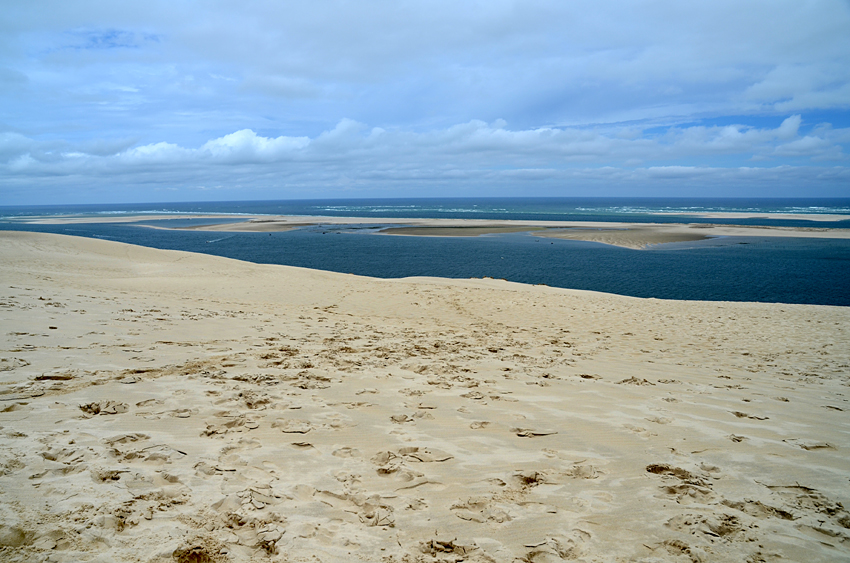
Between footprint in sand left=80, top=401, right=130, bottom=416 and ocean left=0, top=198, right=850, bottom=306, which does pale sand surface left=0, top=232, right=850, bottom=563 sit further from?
ocean left=0, top=198, right=850, bottom=306

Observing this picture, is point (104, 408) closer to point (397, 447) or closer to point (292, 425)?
point (292, 425)

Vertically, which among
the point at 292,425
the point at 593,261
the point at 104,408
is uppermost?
the point at 104,408

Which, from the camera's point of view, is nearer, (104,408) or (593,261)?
(104,408)

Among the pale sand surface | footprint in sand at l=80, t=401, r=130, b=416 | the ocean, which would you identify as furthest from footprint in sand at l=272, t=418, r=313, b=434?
the ocean

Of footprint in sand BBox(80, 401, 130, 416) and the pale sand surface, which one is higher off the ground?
footprint in sand BBox(80, 401, 130, 416)

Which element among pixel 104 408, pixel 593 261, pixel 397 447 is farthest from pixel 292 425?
pixel 593 261

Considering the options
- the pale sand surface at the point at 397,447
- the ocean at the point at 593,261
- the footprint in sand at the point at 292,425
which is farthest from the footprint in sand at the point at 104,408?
the ocean at the point at 593,261

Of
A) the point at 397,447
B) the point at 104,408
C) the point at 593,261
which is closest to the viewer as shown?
the point at 397,447

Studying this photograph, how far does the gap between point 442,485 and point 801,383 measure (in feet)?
21.7

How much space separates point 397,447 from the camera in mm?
4094

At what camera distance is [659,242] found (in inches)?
1832

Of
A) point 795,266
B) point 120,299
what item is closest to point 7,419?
point 120,299

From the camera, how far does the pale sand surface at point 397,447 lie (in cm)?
286

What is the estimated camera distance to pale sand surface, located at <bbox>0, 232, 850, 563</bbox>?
2.86 m
